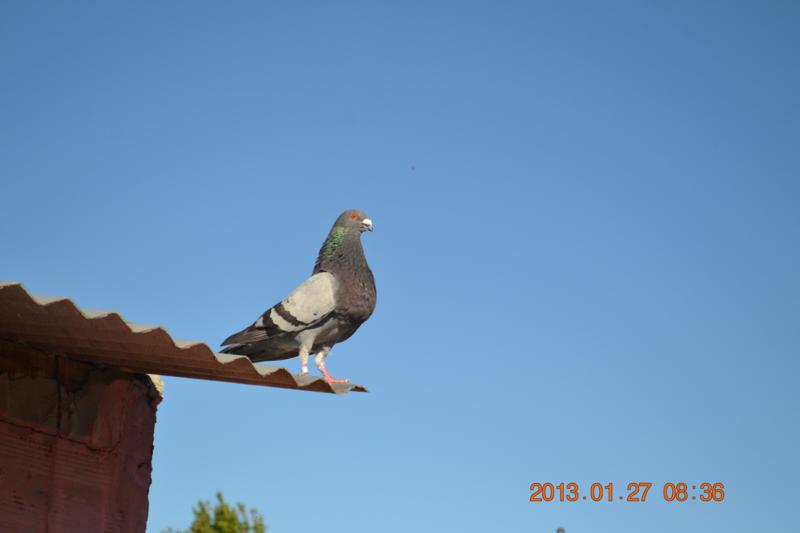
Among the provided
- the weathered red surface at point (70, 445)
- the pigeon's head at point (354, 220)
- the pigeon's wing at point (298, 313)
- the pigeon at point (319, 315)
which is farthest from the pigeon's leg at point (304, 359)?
the weathered red surface at point (70, 445)

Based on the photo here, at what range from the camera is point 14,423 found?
4.68m

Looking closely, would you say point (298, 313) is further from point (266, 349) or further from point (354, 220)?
point (354, 220)

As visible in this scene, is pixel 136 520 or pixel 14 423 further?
pixel 136 520

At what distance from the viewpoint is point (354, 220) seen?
7461 mm

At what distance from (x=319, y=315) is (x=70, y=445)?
219 cm

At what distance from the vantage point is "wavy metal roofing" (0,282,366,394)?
12.6 ft

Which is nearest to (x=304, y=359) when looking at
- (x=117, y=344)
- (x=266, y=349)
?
(x=266, y=349)

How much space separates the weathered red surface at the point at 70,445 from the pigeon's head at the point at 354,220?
2355 millimetres

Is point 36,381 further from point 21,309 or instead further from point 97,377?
point 21,309

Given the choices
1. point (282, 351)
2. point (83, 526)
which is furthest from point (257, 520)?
point (83, 526)

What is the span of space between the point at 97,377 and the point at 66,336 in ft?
3.04

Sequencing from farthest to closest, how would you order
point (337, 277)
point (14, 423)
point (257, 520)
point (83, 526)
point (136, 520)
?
point (257, 520), point (337, 277), point (136, 520), point (83, 526), point (14, 423)

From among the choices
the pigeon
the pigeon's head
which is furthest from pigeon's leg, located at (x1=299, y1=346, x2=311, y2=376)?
the pigeon's head

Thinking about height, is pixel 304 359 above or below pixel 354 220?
below
